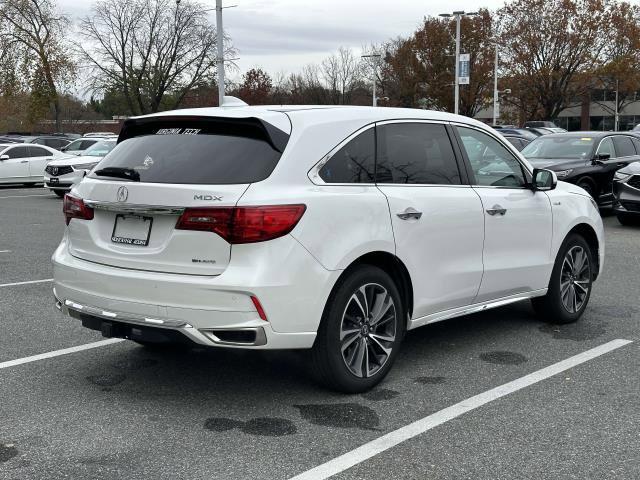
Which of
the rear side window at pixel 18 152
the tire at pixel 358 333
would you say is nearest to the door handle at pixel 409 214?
the tire at pixel 358 333

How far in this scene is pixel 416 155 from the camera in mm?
5176

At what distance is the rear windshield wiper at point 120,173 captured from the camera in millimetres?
4510

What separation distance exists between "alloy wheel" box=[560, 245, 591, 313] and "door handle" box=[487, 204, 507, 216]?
3.44 feet

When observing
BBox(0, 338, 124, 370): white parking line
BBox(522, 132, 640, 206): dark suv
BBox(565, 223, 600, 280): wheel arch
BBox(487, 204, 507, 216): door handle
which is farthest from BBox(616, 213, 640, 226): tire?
BBox(0, 338, 124, 370): white parking line

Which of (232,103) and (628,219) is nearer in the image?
(232,103)

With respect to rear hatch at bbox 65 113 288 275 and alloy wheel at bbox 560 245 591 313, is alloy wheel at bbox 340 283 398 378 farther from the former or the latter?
alloy wheel at bbox 560 245 591 313

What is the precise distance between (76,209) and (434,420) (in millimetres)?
2481

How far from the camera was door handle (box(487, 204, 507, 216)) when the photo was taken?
5516 mm

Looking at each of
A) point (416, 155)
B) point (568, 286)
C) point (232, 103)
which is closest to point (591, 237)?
point (568, 286)

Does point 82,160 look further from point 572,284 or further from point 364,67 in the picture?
point 364,67

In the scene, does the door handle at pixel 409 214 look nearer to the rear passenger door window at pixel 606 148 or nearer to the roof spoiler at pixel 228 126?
the roof spoiler at pixel 228 126

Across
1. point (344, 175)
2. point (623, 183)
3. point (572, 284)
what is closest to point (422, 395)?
point (344, 175)

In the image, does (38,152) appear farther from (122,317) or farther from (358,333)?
(358,333)

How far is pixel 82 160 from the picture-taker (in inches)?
805
